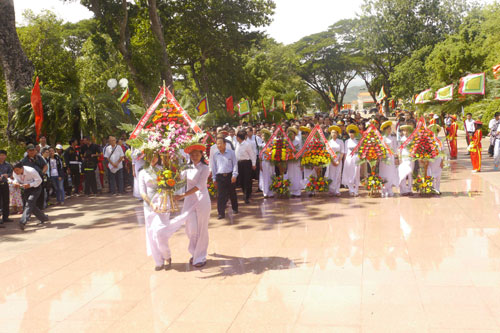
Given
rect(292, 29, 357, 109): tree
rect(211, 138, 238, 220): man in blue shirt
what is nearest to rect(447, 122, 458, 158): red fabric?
rect(211, 138, 238, 220): man in blue shirt

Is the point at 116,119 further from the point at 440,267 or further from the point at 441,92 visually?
the point at 440,267

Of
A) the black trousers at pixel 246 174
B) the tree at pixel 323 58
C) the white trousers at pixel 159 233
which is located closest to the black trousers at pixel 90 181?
the black trousers at pixel 246 174

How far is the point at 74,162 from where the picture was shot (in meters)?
14.9

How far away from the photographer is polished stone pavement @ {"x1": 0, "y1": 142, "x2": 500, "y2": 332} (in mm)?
5105

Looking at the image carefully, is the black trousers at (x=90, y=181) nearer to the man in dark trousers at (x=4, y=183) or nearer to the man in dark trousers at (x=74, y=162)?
the man in dark trousers at (x=74, y=162)

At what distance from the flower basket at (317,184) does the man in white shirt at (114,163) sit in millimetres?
5674

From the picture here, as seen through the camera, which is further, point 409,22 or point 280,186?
point 409,22

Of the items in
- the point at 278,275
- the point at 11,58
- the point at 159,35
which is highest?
the point at 159,35

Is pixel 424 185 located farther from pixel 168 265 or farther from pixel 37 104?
pixel 37 104

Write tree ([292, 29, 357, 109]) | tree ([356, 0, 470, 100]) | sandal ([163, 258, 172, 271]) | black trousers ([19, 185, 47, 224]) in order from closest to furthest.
Result: sandal ([163, 258, 172, 271]), black trousers ([19, 185, 47, 224]), tree ([356, 0, 470, 100]), tree ([292, 29, 357, 109])

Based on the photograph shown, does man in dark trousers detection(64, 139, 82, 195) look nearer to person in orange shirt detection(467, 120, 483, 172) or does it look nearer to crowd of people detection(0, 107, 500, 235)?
crowd of people detection(0, 107, 500, 235)

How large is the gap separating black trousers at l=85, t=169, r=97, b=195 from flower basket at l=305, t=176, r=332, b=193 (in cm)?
655

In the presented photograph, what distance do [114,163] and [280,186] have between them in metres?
5.17

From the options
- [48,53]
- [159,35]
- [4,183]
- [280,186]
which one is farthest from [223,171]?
[48,53]
